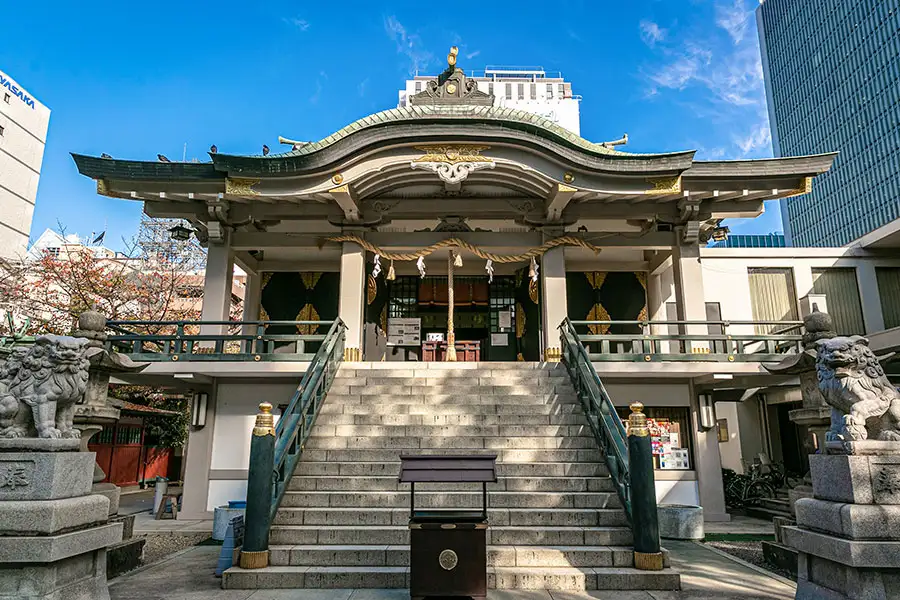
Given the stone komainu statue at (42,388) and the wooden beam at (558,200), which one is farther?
the wooden beam at (558,200)

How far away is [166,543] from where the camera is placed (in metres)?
8.91

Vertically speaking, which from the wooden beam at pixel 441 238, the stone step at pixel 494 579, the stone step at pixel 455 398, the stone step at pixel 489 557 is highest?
the wooden beam at pixel 441 238

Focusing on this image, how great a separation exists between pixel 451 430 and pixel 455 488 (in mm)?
1311

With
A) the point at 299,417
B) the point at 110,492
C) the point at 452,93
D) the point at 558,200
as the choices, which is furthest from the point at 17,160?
the point at 299,417

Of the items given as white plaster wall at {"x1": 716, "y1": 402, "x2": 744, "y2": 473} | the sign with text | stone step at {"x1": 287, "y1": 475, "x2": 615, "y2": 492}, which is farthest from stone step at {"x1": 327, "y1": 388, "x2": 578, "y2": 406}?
white plaster wall at {"x1": 716, "y1": 402, "x2": 744, "y2": 473}

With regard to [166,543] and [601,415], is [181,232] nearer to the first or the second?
[166,543]

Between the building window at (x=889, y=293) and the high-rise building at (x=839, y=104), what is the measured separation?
6385 centimetres

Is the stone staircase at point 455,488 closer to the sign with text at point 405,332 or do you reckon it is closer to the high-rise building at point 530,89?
the sign with text at point 405,332

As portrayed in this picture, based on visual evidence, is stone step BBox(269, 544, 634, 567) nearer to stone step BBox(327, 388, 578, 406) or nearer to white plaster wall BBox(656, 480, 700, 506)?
stone step BBox(327, 388, 578, 406)

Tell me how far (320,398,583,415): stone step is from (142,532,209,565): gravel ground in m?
3.03

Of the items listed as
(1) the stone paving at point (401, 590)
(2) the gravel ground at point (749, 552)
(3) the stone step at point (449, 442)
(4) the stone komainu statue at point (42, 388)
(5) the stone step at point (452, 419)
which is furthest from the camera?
(5) the stone step at point (452, 419)

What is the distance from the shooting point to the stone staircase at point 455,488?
19.1 feet

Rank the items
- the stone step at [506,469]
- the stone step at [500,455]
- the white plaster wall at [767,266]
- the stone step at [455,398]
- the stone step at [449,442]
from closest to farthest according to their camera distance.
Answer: the stone step at [506,469], the stone step at [500,455], the stone step at [449,442], the stone step at [455,398], the white plaster wall at [767,266]

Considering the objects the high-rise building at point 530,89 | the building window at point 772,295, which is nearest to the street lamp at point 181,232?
the building window at point 772,295
